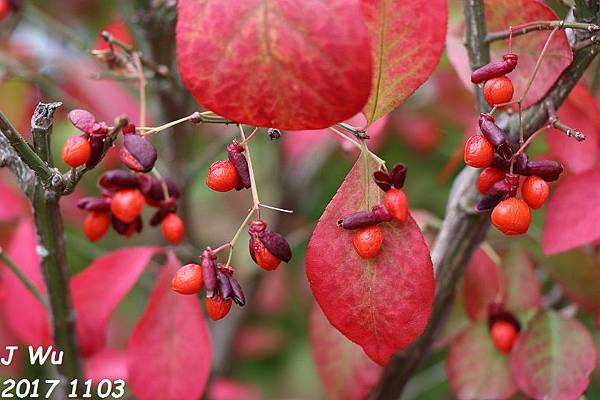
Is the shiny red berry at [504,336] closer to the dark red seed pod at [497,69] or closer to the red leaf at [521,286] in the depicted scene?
the red leaf at [521,286]

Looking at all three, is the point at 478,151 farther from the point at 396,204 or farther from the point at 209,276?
the point at 209,276

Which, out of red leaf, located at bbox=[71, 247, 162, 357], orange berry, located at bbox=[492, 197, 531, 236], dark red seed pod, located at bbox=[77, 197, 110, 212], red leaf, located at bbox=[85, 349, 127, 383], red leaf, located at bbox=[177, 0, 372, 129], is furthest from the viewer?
red leaf, located at bbox=[85, 349, 127, 383]

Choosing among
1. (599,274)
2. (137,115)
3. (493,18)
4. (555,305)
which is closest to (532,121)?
(493,18)

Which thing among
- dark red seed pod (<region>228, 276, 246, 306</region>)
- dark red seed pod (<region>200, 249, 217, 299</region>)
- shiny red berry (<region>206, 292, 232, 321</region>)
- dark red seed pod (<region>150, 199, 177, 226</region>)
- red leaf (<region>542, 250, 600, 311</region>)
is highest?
dark red seed pod (<region>200, 249, 217, 299</region>)

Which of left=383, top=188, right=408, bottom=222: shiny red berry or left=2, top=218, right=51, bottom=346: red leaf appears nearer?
left=383, top=188, right=408, bottom=222: shiny red berry

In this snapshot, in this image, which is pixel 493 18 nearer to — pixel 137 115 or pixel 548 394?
pixel 548 394

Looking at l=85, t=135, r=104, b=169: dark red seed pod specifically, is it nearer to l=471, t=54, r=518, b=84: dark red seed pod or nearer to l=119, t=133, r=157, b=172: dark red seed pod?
l=119, t=133, r=157, b=172: dark red seed pod

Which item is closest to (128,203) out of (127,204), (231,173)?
(127,204)

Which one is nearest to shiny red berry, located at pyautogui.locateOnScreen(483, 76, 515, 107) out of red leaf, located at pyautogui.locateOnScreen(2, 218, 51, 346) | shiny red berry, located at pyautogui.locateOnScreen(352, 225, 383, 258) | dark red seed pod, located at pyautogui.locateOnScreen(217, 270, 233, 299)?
shiny red berry, located at pyautogui.locateOnScreen(352, 225, 383, 258)

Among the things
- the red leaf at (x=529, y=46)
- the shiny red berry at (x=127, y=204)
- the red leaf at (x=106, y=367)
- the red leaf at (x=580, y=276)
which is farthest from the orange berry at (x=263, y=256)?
the red leaf at (x=106, y=367)
